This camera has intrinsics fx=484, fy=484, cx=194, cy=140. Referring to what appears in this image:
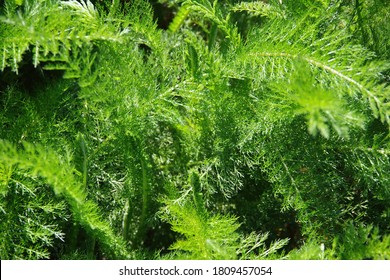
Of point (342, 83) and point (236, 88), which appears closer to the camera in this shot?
point (342, 83)

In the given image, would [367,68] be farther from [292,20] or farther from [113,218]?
[113,218]

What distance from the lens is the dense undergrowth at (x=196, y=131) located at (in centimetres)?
75

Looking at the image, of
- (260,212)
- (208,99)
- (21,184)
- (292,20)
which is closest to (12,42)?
(21,184)

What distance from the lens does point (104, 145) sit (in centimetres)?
90

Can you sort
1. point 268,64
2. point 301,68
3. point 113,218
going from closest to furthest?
1. point 301,68
2. point 268,64
3. point 113,218

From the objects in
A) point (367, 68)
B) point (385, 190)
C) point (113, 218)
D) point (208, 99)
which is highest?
point (367, 68)

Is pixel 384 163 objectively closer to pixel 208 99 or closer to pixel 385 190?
pixel 385 190

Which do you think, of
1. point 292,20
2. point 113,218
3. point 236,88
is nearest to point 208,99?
point 236,88

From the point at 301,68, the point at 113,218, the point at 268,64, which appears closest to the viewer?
the point at 301,68

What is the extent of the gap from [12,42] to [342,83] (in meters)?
0.50

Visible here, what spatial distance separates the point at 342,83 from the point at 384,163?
0.19m

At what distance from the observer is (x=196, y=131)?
3.13 ft

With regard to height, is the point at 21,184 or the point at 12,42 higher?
the point at 12,42

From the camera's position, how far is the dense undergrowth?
0.75m
